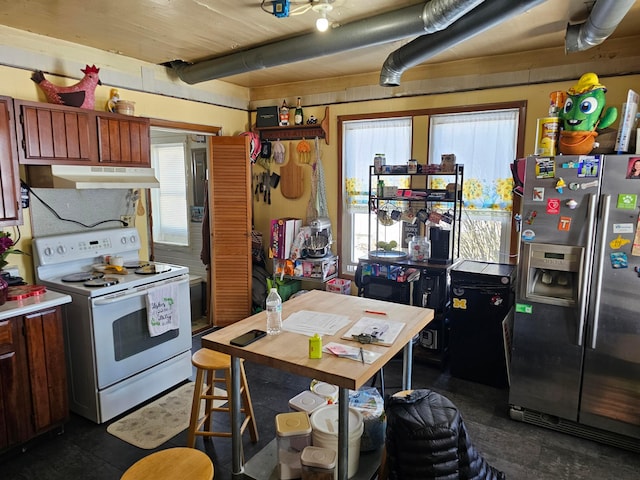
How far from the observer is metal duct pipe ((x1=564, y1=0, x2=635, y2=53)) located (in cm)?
213

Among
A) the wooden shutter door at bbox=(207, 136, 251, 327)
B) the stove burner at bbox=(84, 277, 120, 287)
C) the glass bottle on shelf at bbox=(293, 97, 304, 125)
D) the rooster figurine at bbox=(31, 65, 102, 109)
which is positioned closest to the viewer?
the stove burner at bbox=(84, 277, 120, 287)

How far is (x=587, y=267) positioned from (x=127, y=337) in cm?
302

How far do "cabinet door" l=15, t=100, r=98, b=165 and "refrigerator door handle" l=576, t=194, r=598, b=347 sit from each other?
11.0 feet

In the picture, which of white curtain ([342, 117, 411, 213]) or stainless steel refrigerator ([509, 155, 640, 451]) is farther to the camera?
white curtain ([342, 117, 411, 213])

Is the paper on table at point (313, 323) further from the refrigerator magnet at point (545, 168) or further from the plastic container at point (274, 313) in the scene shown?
the refrigerator magnet at point (545, 168)

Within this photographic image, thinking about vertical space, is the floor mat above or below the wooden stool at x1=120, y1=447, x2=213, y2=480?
below

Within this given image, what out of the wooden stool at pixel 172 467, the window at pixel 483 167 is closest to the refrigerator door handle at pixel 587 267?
the window at pixel 483 167

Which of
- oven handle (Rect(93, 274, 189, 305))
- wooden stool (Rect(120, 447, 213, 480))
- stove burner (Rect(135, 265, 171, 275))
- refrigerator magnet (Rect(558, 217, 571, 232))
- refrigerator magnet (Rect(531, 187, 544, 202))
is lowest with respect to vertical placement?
wooden stool (Rect(120, 447, 213, 480))

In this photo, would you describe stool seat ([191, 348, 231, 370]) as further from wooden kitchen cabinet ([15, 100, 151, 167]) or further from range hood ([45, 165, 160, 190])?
wooden kitchen cabinet ([15, 100, 151, 167])

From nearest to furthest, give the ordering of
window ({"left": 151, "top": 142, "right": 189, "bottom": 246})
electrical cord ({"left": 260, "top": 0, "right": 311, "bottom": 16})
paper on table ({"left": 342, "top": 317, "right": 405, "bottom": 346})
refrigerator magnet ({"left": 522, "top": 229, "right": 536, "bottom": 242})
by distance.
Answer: paper on table ({"left": 342, "top": 317, "right": 405, "bottom": 346})
electrical cord ({"left": 260, "top": 0, "right": 311, "bottom": 16})
refrigerator magnet ({"left": 522, "top": 229, "right": 536, "bottom": 242})
window ({"left": 151, "top": 142, "right": 189, "bottom": 246})

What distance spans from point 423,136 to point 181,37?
2232 millimetres

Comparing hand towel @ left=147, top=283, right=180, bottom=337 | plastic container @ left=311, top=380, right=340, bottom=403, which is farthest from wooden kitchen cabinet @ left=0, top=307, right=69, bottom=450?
plastic container @ left=311, top=380, right=340, bottom=403

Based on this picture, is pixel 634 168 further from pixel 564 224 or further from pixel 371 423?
pixel 371 423

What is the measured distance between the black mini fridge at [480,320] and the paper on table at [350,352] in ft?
5.79
